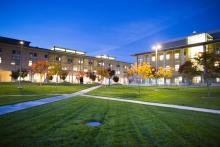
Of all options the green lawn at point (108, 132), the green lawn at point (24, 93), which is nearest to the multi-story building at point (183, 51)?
the green lawn at point (24, 93)

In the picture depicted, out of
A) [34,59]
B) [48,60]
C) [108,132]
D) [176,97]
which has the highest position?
[48,60]

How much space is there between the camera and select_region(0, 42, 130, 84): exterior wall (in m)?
55.1

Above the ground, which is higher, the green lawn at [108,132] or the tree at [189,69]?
the tree at [189,69]

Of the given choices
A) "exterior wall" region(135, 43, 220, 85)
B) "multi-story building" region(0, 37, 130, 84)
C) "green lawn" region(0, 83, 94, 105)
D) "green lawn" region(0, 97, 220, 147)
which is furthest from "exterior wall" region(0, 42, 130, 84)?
"green lawn" region(0, 97, 220, 147)

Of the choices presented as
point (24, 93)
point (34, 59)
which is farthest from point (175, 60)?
point (24, 93)

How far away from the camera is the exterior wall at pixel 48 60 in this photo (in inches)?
2170

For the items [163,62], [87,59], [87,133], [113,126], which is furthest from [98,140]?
A: [87,59]

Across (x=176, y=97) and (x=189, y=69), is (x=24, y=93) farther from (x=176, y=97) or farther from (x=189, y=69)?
(x=189, y=69)

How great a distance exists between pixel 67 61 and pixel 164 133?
235 ft

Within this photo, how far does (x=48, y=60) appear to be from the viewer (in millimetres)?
66875

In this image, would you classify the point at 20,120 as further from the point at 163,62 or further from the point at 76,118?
the point at 163,62

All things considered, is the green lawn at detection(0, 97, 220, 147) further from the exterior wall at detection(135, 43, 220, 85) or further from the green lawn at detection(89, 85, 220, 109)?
the exterior wall at detection(135, 43, 220, 85)

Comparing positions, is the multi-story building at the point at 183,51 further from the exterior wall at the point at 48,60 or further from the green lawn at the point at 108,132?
the green lawn at the point at 108,132

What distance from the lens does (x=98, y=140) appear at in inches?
205
